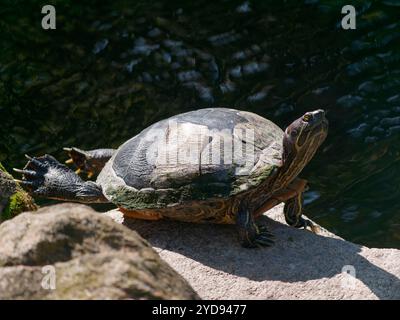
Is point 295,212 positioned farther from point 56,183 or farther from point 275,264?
point 56,183

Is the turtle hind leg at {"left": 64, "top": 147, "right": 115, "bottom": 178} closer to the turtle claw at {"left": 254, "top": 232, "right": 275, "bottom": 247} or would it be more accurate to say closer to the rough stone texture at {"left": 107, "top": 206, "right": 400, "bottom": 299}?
the rough stone texture at {"left": 107, "top": 206, "right": 400, "bottom": 299}

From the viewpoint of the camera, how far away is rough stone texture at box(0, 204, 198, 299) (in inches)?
124

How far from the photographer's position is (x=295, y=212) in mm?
5758

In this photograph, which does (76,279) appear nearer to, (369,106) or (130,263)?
(130,263)

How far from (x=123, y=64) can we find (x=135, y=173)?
15.7ft

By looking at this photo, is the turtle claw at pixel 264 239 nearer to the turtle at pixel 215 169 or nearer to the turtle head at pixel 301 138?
the turtle at pixel 215 169

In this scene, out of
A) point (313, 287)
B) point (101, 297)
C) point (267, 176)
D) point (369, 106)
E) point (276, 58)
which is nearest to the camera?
point (101, 297)

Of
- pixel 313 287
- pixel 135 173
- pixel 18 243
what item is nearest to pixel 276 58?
pixel 135 173

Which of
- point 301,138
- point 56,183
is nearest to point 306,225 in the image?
point 301,138

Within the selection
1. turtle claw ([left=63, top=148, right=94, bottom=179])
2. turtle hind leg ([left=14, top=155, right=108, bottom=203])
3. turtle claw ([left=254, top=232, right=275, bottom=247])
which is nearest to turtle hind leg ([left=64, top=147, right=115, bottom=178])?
turtle claw ([left=63, top=148, right=94, bottom=179])

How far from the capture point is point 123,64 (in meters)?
9.89

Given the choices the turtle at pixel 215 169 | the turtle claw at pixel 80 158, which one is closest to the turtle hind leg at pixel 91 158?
the turtle claw at pixel 80 158

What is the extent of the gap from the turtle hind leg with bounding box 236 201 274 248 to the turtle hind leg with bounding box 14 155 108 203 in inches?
45.0

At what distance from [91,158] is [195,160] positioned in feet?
4.99
